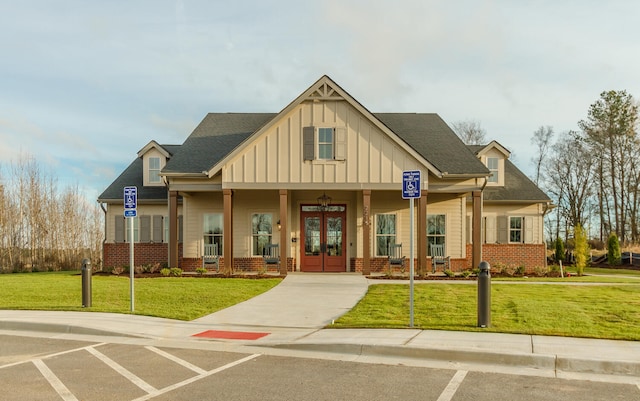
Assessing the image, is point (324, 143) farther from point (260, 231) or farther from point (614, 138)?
point (614, 138)

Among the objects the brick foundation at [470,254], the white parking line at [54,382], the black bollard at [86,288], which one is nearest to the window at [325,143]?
the brick foundation at [470,254]

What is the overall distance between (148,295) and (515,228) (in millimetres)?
18820

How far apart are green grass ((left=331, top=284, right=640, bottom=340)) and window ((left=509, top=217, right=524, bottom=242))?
1090cm

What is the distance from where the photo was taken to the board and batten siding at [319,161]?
2172 centimetres

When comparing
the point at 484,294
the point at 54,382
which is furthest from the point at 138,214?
the point at 54,382

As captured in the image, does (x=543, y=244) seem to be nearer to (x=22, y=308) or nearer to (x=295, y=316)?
(x=295, y=316)

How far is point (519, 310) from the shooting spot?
469 inches

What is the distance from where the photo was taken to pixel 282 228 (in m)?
21.2

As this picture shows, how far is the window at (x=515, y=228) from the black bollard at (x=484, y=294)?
1853cm

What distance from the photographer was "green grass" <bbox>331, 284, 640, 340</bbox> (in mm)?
10148

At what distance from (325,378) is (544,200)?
75.3 ft

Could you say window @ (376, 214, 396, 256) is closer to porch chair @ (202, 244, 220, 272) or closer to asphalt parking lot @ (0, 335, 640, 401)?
porch chair @ (202, 244, 220, 272)

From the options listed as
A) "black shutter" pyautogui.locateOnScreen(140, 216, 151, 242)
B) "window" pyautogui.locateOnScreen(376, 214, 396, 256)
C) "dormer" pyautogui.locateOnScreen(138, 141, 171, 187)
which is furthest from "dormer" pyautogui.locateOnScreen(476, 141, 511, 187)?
"black shutter" pyautogui.locateOnScreen(140, 216, 151, 242)

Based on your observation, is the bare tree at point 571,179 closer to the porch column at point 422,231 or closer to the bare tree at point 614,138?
the bare tree at point 614,138
